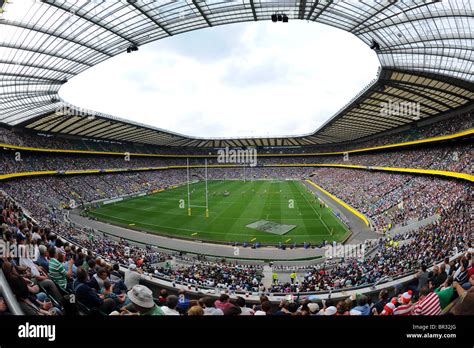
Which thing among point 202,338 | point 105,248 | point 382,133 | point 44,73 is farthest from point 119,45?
point 382,133

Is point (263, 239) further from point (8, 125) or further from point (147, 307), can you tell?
point (8, 125)

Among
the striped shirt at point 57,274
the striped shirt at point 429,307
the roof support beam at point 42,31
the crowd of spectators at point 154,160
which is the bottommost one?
the striped shirt at point 429,307

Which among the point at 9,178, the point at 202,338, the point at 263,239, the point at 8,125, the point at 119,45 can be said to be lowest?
the point at 263,239

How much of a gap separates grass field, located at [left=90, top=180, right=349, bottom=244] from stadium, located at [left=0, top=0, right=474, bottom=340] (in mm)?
343

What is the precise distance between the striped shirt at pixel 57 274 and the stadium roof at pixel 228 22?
42.4ft

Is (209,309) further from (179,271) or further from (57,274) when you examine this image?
(179,271)

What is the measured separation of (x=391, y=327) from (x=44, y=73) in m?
34.2

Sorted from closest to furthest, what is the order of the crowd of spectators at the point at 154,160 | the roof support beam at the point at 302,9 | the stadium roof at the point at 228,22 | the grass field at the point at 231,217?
1. the stadium roof at the point at 228,22
2. the roof support beam at the point at 302,9
3. the grass field at the point at 231,217
4. the crowd of spectators at the point at 154,160

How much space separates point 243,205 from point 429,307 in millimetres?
38500

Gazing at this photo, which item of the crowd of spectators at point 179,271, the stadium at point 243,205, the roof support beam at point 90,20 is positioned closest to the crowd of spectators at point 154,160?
the stadium at point 243,205

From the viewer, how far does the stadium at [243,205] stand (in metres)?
5.37

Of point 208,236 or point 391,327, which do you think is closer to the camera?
point 391,327

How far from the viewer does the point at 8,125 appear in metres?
39.4

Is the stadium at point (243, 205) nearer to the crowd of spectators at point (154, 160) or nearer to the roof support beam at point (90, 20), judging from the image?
the roof support beam at point (90, 20)
